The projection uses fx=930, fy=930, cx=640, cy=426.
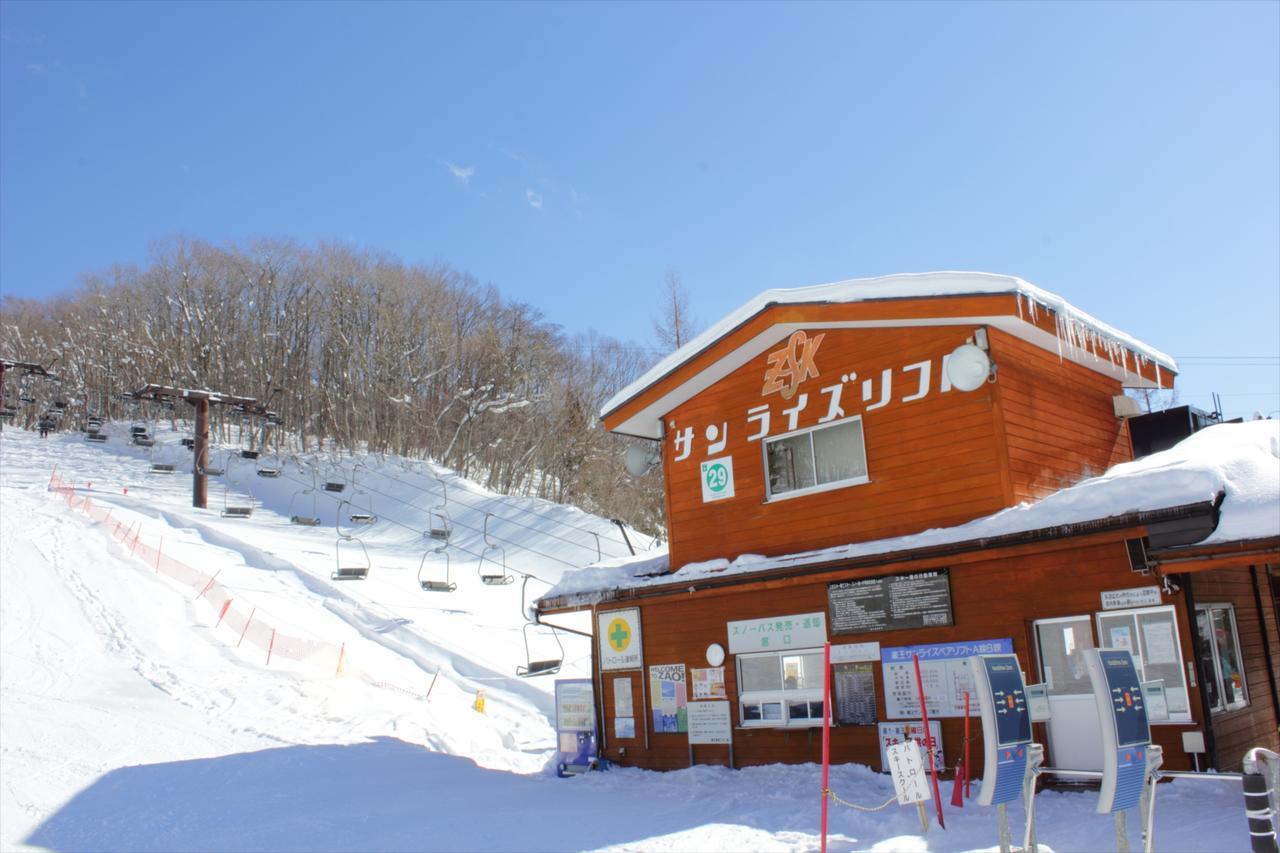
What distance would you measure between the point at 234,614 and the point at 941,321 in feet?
55.2

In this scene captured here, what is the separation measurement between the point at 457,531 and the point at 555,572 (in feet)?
18.7

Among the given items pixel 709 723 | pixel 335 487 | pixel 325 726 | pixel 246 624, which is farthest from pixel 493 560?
pixel 709 723

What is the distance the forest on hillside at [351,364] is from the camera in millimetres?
44562

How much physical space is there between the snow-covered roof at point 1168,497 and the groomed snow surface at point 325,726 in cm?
235

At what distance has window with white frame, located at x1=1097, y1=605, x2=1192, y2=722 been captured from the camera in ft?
27.7

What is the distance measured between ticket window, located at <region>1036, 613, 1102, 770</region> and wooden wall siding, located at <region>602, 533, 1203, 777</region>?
13 cm

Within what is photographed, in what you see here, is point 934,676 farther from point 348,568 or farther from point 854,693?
point 348,568

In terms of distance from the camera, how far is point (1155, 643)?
855cm

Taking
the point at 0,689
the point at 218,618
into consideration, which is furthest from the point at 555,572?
the point at 0,689

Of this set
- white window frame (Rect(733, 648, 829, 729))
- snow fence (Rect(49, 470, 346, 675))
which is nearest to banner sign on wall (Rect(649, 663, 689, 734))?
white window frame (Rect(733, 648, 829, 729))

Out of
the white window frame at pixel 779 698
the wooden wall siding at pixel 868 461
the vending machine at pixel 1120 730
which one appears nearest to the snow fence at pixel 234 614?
the wooden wall siding at pixel 868 461

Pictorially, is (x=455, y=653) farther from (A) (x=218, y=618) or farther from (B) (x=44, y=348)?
(B) (x=44, y=348)

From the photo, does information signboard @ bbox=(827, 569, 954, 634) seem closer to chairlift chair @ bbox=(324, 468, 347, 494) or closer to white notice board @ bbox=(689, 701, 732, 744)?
white notice board @ bbox=(689, 701, 732, 744)

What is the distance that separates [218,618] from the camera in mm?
20281
